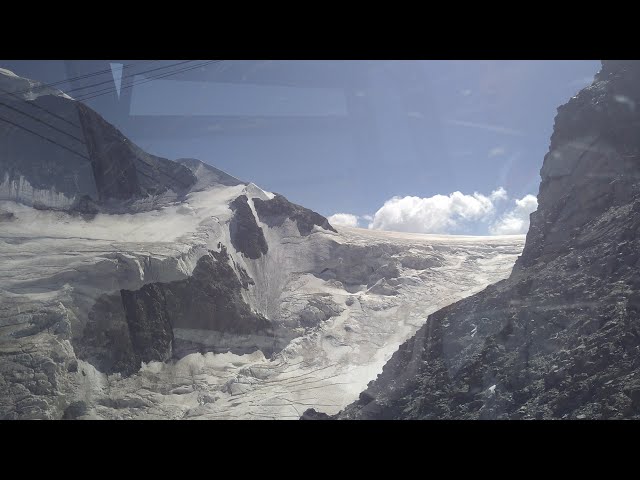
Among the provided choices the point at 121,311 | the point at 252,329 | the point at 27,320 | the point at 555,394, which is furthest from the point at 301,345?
the point at 555,394

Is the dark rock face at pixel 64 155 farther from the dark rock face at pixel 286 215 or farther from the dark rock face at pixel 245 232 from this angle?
the dark rock face at pixel 286 215

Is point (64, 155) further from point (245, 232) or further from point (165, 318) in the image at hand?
point (165, 318)

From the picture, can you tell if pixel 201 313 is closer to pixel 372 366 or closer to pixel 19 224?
pixel 372 366

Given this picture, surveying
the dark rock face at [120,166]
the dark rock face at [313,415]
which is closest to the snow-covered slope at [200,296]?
the dark rock face at [120,166]

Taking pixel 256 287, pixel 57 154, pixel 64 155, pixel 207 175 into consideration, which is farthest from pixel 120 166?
pixel 256 287

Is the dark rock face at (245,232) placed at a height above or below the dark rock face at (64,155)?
below

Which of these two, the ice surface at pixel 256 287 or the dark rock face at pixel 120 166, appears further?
the dark rock face at pixel 120 166
